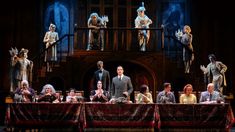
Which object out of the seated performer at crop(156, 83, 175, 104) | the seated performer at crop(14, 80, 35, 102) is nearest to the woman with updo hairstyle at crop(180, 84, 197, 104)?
the seated performer at crop(156, 83, 175, 104)

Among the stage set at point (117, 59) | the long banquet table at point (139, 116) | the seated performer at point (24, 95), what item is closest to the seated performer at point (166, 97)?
the stage set at point (117, 59)

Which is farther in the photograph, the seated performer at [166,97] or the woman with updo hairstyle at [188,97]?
the woman with updo hairstyle at [188,97]

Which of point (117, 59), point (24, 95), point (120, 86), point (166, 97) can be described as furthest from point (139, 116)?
point (117, 59)

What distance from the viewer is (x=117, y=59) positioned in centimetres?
1165

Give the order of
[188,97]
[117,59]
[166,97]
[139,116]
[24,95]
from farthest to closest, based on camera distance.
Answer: [117,59] → [188,97] → [24,95] → [166,97] → [139,116]

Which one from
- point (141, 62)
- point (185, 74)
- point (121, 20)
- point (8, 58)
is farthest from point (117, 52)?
point (8, 58)

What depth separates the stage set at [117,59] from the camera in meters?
7.79

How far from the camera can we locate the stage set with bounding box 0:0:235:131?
7.79 m

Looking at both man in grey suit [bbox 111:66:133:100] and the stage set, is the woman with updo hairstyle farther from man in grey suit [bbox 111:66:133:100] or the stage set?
man in grey suit [bbox 111:66:133:100]

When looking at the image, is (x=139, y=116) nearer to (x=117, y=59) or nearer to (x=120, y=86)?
(x=120, y=86)

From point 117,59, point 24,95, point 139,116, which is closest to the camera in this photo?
point 139,116

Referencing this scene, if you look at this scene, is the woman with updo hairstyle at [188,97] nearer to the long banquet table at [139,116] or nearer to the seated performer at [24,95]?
the long banquet table at [139,116]

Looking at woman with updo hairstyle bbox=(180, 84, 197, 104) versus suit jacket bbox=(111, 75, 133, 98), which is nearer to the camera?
suit jacket bbox=(111, 75, 133, 98)

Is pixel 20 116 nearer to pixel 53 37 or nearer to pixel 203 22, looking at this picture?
pixel 53 37
